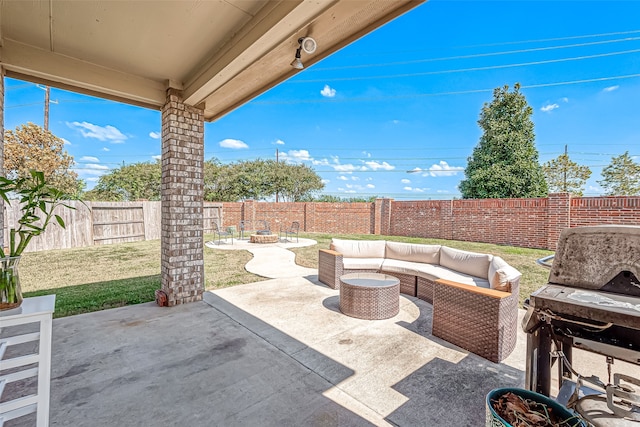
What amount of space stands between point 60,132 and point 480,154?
19.4 m

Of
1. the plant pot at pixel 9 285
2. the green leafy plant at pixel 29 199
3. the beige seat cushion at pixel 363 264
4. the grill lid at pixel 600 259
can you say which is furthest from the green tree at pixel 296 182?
the grill lid at pixel 600 259

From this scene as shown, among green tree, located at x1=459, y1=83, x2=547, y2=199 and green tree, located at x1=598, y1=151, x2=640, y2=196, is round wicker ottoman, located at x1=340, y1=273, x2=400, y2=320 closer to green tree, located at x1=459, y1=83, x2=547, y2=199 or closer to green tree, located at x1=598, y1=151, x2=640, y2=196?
green tree, located at x1=459, y1=83, x2=547, y2=199

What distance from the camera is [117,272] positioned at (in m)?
5.93

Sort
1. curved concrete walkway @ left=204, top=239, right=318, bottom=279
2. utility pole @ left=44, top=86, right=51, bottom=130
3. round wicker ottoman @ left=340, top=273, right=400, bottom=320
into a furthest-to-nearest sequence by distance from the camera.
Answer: utility pole @ left=44, top=86, right=51, bottom=130 → curved concrete walkway @ left=204, top=239, right=318, bottom=279 → round wicker ottoman @ left=340, top=273, right=400, bottom=320

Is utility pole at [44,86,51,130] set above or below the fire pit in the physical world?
above

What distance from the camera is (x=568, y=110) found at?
60.1ft

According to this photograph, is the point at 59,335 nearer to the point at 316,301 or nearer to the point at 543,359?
the point at 316,301

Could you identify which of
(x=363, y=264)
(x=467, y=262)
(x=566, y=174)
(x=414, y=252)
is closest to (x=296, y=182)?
(x=566, y=174)

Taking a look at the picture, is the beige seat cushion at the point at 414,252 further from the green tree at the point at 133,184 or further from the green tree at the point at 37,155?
the green tree at the point at 133,184

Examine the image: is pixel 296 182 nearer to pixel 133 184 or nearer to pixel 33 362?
pixel 133 184

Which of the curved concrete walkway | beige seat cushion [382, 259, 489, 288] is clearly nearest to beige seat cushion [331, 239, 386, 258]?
beige seat cushion [382, 259, 489, 288]

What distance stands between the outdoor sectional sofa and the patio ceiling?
8.17 ft

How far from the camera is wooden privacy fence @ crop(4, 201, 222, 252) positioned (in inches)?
330

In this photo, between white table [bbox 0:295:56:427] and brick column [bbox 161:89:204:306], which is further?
brick column [bbox 161:89:204:306]
